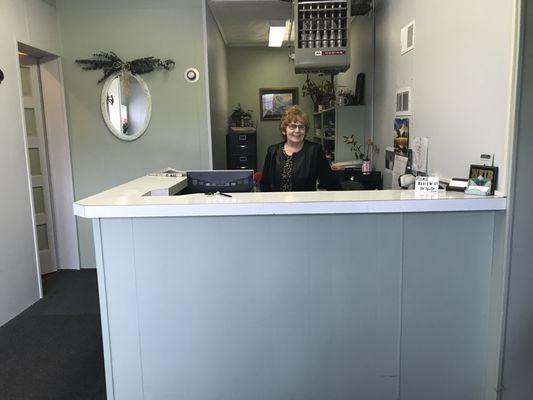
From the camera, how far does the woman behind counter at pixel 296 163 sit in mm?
2936

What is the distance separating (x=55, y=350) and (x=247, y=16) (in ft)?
13.3

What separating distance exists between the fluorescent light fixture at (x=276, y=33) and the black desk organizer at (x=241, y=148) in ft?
4.32

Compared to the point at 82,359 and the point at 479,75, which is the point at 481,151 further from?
the point at 82,359

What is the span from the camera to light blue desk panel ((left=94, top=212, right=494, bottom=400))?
1.93 m

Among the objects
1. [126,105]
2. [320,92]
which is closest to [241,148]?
[320,92]

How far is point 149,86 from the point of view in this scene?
442 centimetres

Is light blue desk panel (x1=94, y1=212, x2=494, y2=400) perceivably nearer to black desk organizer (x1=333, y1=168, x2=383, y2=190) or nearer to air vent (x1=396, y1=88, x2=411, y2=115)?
air vent (x1=396, y1=88, x2=411, y2=115)

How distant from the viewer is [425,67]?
8.89ft

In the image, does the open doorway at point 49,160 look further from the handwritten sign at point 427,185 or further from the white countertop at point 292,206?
the handwritten sign at point 427,185

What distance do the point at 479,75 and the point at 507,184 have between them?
0.55 m

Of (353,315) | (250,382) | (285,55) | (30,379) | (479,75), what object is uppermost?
(285,55)

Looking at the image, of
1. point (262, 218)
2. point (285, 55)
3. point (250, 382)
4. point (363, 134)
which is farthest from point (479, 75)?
point (285, 55)

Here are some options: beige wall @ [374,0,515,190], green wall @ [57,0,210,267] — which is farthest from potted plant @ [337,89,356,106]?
green wall @ [57,0,210,267]

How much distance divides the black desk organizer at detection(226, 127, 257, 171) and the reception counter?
444 cm
